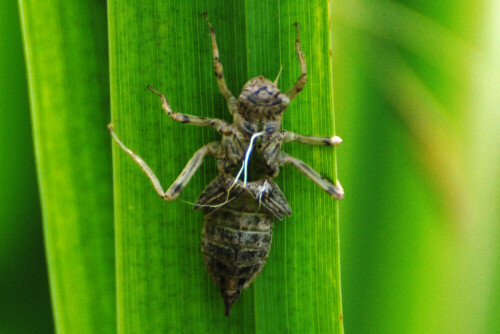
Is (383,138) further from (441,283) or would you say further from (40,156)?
(40,156)

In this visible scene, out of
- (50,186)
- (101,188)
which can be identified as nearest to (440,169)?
(101,188)

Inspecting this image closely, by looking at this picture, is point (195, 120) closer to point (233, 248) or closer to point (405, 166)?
point (233, 248)

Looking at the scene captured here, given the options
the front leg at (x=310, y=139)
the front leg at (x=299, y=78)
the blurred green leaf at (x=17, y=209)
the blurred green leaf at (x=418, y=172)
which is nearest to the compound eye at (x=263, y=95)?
the front leg at (x=299, y=78)

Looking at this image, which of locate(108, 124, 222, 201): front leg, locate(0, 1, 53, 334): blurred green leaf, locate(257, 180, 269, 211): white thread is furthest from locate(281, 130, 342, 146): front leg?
locate(0, 1, 53, 334): blurred green leaf

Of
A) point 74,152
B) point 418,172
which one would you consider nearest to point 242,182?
point 74,152

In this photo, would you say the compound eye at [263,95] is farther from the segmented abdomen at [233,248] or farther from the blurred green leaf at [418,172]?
the segmented abdomen at [233,248]

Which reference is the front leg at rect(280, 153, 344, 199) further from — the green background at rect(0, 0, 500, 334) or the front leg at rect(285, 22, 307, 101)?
the front leg at rect(285, 22, 307, 101)
